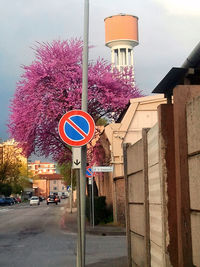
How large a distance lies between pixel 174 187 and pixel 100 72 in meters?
21.9

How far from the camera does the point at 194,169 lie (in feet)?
16.4

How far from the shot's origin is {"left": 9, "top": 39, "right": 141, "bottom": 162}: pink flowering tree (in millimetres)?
25938

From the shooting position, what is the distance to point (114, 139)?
25.3m

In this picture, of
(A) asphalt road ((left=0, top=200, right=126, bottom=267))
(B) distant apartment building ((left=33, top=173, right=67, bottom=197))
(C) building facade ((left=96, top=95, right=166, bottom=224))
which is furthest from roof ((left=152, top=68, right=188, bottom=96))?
(B) distant apartment building ((left=33, top=173, right=67, bottom=197))

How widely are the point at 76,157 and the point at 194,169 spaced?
4324 millimetres

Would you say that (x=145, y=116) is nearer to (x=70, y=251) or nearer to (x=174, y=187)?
(x=70, y=251)

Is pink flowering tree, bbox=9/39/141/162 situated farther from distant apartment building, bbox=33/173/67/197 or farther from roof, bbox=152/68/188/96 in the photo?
distant apartment building, bbox=33/173/67/197

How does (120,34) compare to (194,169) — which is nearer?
(194,169)

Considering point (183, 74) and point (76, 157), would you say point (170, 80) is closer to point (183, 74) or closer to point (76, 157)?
point (183, 74)

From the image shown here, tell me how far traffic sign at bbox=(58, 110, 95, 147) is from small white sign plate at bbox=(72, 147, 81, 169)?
3.5 inches

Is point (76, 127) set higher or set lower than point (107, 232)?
higher

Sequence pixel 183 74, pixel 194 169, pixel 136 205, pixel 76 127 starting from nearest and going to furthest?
pixel 194 169
pixel 183 74
pixel 136 205
pixel 76 127

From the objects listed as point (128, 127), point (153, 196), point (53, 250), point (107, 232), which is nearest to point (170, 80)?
point (153, 196)

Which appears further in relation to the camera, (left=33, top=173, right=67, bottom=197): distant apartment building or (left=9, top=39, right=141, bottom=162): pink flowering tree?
(left=33, top=173, right=67, bottom=197): distant apartment building
